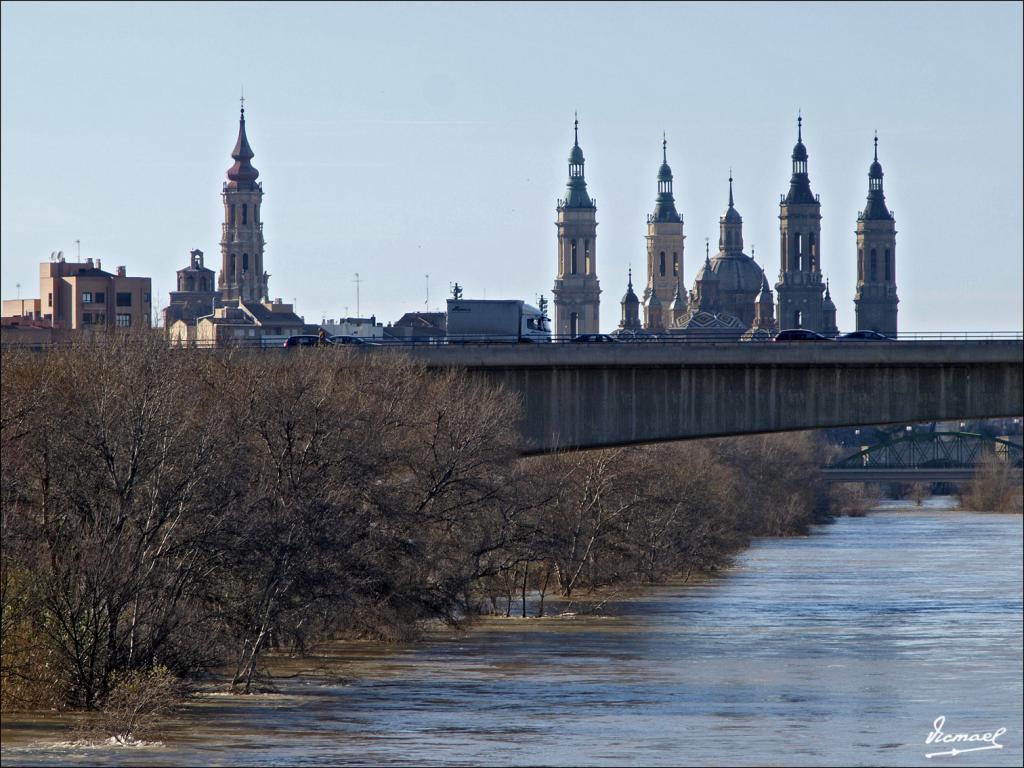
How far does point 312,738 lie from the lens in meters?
39.2

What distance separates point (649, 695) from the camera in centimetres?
4631

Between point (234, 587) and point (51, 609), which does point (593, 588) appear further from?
point (51, 609)

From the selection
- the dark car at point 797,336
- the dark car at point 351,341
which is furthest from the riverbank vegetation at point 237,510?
the dark car at point 797,336

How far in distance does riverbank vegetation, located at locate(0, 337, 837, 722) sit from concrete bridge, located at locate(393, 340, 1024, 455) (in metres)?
1.55

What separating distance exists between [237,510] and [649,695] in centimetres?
1006

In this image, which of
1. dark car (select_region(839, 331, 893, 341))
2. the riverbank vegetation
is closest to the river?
the riverbank vegetation

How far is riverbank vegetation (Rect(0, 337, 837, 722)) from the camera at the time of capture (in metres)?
41.1

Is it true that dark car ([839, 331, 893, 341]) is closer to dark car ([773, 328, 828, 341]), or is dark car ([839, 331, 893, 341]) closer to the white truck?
dark car ([773, 328, 828, 341])

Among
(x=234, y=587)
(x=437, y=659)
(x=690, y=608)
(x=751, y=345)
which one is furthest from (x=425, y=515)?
(x=690, y=608)

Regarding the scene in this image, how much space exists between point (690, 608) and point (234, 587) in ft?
89.3

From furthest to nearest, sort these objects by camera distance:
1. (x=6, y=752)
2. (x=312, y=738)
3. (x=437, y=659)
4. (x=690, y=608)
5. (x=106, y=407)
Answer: (x=690, y=608) → (x=437, y=659) → (x=106, y=407) → (x=312, y=738) → (x=6, y=752)

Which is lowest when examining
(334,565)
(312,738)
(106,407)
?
(312,738)

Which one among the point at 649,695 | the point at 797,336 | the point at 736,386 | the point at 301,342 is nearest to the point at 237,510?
the point at 649,695

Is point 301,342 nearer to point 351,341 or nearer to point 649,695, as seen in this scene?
point 351,341
